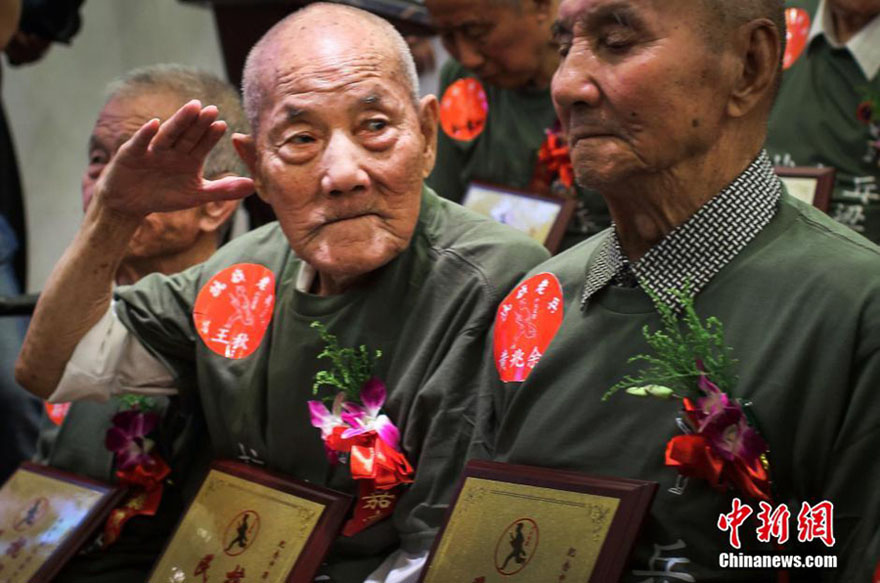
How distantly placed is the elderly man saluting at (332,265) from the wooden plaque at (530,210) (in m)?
0.77

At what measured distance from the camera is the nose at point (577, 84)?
1739 millimetres

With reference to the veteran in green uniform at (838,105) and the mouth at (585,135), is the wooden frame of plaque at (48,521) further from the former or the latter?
the veteran in green uniform at (838,105)

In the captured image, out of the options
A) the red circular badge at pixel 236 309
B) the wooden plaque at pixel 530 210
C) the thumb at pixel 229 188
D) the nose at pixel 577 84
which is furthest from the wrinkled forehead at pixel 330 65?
the wooden plaque at pixel 530 210

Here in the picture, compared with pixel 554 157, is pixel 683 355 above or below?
above

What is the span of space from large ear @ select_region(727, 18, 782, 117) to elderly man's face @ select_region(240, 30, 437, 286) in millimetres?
652

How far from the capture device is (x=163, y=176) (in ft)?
7.49

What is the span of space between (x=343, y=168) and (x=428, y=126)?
0.25m

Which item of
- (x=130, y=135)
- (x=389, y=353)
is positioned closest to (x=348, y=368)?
(x=389, y=353)

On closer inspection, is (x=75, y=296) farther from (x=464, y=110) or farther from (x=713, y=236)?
(x=464, y=110)

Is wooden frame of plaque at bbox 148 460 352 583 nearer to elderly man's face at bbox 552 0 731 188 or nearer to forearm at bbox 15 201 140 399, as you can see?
forearm at bbox 15 201 140 399

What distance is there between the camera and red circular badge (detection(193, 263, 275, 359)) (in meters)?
2.37

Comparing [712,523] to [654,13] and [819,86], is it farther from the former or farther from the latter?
[819,86]

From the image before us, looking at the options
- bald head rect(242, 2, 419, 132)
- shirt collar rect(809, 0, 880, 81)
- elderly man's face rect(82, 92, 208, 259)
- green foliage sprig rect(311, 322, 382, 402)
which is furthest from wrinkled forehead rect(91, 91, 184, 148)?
shirt collar rect(809, 0, 880, 81)

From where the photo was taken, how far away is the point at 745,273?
1669mm
